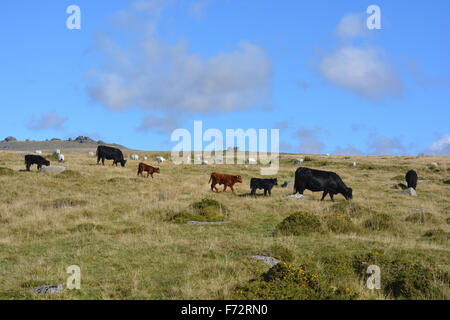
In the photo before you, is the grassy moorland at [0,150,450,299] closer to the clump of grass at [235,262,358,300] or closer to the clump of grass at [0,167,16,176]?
the clump of grass at [235,262,358,300]

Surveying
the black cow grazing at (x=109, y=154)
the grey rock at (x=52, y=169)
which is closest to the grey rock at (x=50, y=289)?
the grey rock at (x=52, y=169)

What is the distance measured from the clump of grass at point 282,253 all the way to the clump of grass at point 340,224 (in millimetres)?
4269

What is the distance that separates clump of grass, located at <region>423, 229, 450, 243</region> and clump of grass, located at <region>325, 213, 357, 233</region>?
2.53m

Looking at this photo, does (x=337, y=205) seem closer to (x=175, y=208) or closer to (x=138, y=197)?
(x=175, y=208)

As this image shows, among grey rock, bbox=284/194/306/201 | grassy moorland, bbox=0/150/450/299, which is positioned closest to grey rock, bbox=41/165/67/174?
grassy moorland, bbox=0/150/450/299

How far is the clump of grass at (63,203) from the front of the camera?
65.3 feet

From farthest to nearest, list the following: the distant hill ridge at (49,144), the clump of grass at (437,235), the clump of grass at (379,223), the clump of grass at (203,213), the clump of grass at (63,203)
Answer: the distant hill ridge at (49,144)
the clump of grass at (63,203)
the clump of grass at (203,213)
the clump of grass at (379,223)
the clump of grass at (437,235)

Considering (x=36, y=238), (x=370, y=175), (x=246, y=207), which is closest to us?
(x=36, y=238)

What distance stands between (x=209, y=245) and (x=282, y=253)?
2.28 metres

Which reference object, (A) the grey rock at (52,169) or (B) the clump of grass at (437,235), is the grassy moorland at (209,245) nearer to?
(B) the clump of grass at (437,235)

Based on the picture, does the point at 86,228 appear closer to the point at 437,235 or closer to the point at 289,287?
the point at 289,287

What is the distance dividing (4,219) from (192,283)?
12071mm
